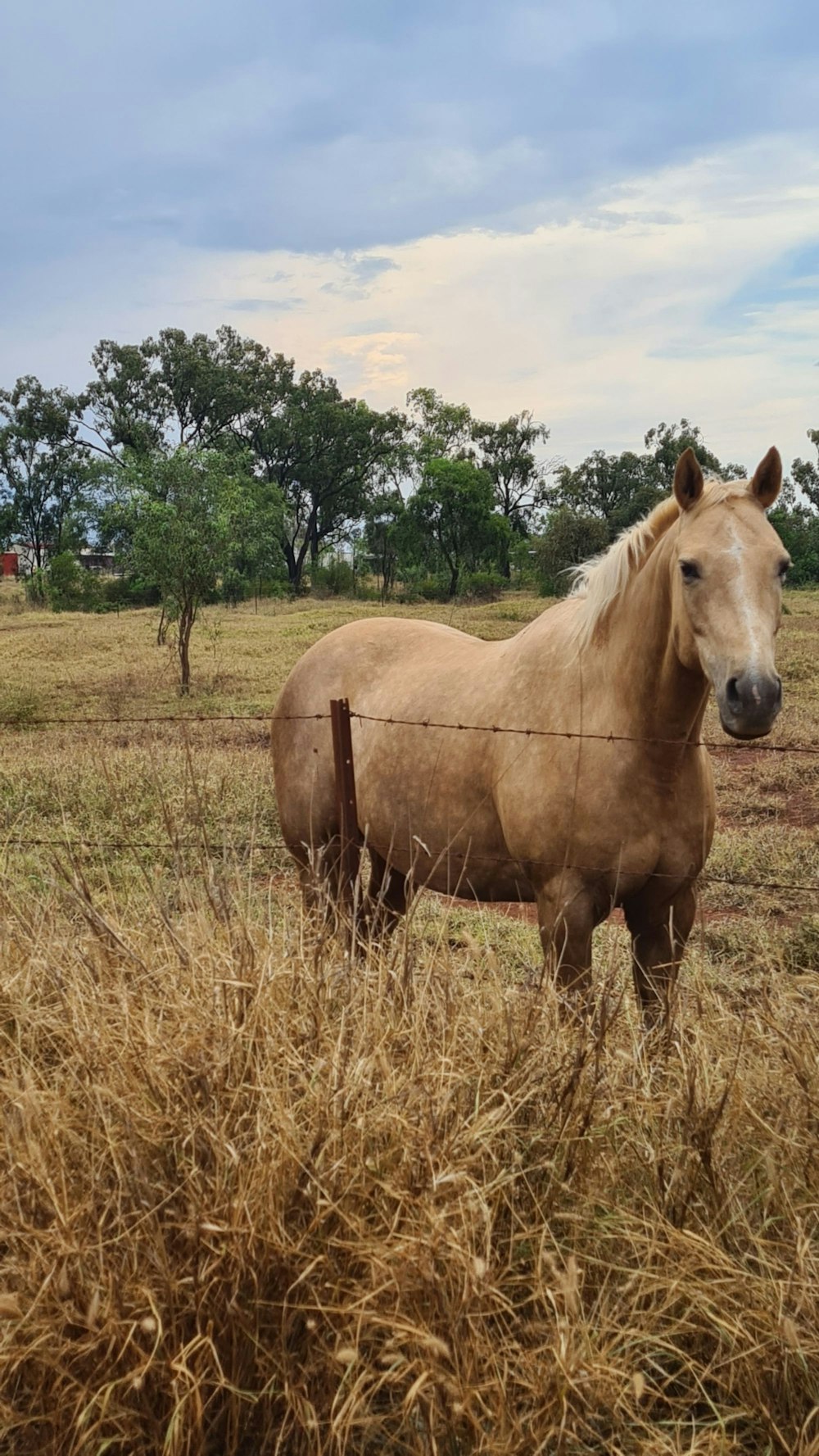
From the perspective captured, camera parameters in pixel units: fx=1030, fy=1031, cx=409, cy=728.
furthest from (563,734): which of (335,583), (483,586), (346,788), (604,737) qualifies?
(335,583)

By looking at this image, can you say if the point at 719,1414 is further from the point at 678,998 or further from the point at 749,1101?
the point at 678,998

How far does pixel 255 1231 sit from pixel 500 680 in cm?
234

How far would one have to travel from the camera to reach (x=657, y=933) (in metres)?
3.40

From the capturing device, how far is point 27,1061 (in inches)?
91.8

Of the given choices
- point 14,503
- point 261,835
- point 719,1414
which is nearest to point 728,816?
point 261,835

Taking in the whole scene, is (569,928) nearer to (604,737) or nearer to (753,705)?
(604,737)

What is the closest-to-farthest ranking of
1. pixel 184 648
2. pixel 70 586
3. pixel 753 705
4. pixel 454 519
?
1. pixel 753 705
2. pixel 184 648
3. pixel 70 586
4. pixel 454 519

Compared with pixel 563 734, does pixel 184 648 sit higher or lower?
lower

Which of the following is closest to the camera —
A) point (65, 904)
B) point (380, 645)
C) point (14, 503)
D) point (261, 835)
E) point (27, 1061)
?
point (27, 1061)

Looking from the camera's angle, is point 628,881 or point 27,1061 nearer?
point 27,1061

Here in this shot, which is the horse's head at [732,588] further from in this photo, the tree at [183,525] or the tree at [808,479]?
the tree at [808,479]

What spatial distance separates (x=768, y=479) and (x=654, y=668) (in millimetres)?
649

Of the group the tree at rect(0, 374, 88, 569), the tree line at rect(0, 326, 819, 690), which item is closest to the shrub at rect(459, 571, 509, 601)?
the tree line at rect(0, 326, 819, 690)

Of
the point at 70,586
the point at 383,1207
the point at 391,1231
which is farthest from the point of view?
the point at 70,586
